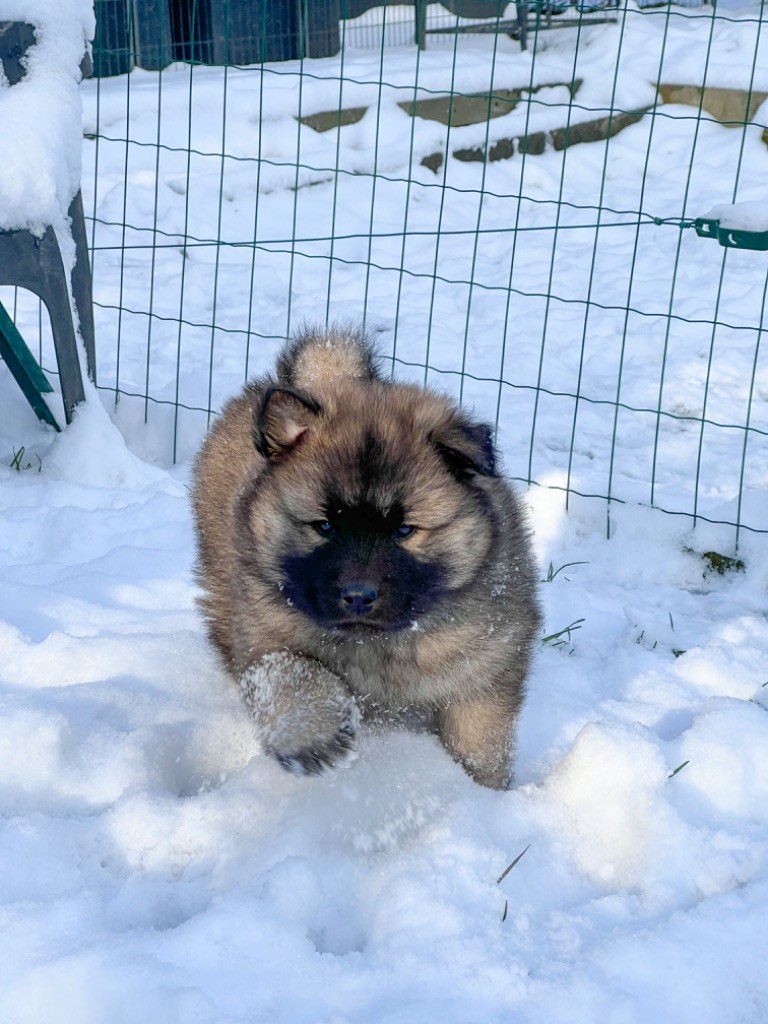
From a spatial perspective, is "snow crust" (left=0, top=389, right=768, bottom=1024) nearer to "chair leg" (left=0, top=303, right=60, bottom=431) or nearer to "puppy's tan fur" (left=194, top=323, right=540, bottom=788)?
"puppy's tan fur" (left=194, top=323, right=540, bottom=788)

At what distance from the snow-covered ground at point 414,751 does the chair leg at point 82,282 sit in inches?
10.1

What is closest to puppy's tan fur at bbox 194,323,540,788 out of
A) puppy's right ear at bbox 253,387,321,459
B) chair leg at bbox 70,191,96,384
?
puppy's right ear at bbox 253,387,321,459

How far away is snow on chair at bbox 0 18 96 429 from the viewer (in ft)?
12.9

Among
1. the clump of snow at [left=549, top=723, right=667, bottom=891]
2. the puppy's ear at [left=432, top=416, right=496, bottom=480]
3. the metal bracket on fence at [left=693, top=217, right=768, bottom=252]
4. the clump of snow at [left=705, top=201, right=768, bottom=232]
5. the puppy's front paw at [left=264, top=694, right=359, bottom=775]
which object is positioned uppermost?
the puppy's ear at [left=432, top=416, right=496, bottom=480]

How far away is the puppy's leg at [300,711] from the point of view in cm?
223

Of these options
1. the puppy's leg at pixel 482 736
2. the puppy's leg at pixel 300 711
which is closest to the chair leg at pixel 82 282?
the puppy's leg at pixel 300 711

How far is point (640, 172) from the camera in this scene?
8180mm

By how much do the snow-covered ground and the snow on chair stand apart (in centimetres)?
37

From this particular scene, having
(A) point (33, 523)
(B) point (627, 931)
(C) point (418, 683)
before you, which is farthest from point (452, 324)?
(B) point (627, 931)

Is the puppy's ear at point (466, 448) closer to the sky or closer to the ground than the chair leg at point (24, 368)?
closer to the sky

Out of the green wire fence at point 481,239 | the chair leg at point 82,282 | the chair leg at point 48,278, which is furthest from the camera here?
the green wire fence at point 481,239

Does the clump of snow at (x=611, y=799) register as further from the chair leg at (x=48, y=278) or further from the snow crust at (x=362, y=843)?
the chair leg at (x=48, y=278)

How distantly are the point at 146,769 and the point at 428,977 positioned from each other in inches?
32.4

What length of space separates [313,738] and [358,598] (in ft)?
0.99
